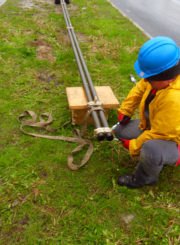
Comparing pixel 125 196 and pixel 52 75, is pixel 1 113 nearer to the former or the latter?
pixel 52 75

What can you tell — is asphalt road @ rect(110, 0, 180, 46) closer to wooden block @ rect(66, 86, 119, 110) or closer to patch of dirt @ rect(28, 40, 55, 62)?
patch of dirt @ rect(28, 40, 55, 62)

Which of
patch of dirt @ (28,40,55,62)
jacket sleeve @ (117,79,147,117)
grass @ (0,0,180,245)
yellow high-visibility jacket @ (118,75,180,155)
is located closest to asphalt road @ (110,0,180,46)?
grass @ (0,0,180,245)

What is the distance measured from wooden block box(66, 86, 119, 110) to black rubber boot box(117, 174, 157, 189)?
1098 mm

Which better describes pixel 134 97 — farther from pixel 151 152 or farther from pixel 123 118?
pixel 151 152

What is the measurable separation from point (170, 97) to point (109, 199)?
4.39ft

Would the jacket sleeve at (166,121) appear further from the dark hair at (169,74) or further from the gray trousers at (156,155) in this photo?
the dark hair at (169,74)

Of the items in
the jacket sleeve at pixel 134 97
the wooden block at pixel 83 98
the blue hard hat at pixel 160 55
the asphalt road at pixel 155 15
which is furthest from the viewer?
the asphalt road at pixel 155 15

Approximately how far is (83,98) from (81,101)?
97 millimetres

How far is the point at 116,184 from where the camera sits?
254 cm

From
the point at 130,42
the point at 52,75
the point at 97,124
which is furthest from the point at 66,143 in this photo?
the point at 130,42

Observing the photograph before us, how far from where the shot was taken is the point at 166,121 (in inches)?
76.0

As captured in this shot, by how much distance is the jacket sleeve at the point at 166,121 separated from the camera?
1883mm

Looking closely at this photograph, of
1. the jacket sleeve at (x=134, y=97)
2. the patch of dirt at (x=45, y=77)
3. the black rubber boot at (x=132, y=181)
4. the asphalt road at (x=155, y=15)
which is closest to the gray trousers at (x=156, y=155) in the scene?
the black rubber boot at (x=132, y=181)

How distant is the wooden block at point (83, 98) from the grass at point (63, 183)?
0.42m
